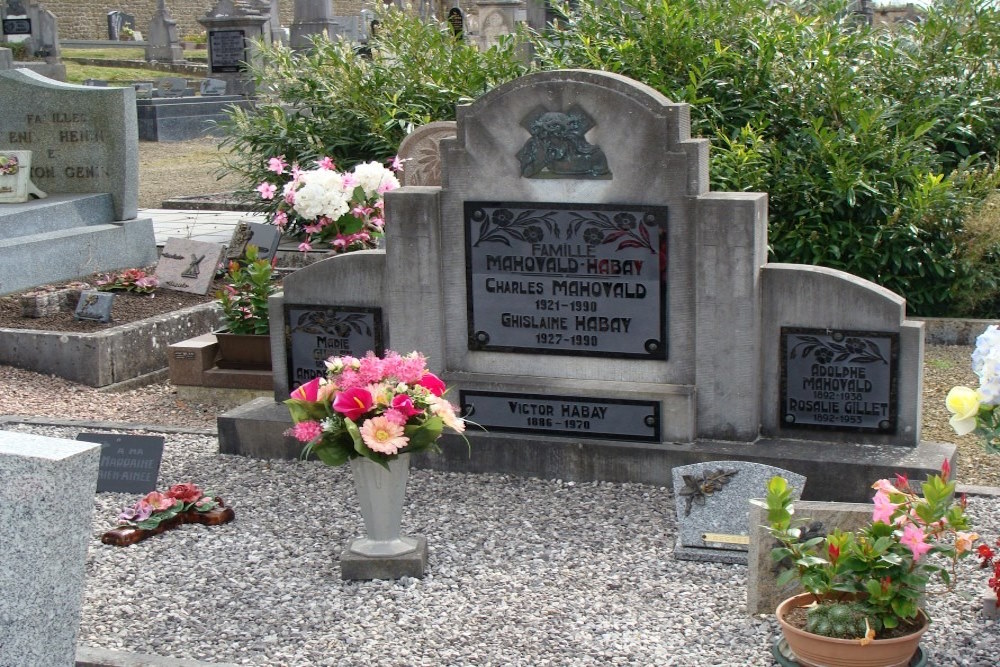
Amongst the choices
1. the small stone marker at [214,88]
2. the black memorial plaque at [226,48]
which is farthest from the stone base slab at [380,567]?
the black memorial plaque at [226,48]

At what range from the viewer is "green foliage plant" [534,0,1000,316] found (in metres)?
8.74

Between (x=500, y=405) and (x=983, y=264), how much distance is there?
446 cm

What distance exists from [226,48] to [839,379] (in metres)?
25.1

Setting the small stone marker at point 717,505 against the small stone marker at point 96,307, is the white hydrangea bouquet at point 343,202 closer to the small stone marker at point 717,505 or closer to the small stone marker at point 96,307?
the small stone marker at point 96,307

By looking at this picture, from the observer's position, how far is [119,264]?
34.4ft

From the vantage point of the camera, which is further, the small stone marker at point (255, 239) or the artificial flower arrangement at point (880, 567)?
the small stone marker at point (255, 239)

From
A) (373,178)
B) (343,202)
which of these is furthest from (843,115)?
(343,202)

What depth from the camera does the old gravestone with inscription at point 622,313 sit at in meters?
5.40

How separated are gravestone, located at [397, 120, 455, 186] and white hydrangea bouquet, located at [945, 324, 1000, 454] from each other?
6078mm

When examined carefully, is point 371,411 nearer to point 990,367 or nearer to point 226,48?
point 990,367

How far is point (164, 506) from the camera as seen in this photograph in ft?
17.5

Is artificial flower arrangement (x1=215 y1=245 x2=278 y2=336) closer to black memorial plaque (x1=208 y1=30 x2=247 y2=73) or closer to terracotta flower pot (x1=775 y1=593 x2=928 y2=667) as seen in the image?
terracotta flower pot (x1=775 y1=593 x2=928 y2=667)

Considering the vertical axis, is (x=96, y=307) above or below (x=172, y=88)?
below

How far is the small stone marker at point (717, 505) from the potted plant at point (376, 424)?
0.94 metres
